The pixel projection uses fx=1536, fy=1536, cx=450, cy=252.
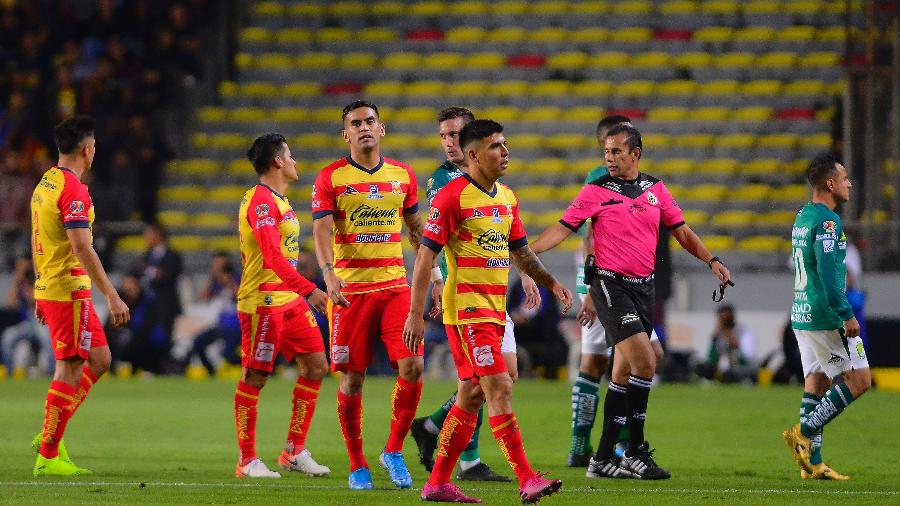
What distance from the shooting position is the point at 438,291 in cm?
956

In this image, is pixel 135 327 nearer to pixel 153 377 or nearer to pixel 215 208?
pixel 153 377

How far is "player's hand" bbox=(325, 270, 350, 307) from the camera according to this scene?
9.07 metres

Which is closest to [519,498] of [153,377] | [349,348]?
[349,348]

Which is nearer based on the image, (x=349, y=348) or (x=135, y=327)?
(x=349, y=348)

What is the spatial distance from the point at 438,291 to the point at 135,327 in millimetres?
12882

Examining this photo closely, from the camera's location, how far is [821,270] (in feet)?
32.8

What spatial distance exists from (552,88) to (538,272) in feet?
60.2

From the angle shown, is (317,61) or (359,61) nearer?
(359,61)

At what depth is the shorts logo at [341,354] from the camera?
9.41 m

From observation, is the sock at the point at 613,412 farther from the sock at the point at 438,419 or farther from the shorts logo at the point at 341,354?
the shorts logo at the point at 341,354

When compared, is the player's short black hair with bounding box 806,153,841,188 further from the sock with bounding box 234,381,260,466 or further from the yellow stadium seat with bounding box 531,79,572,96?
the yellow stadium seat with bounding box 531,79,572,96

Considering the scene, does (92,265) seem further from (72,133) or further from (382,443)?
(382,443)

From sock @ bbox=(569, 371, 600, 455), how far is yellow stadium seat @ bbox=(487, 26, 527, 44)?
1732 cm

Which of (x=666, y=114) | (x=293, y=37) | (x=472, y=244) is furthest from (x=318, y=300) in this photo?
(x=293, y=37)
